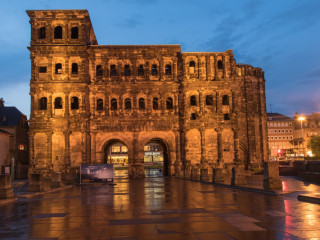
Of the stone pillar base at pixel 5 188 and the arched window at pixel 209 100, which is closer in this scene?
the stone pillar base at pixel 5 188

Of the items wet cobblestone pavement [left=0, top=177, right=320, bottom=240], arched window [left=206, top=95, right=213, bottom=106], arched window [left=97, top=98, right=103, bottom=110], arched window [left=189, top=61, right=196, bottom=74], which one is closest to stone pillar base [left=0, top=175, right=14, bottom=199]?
wet cobblestone pavement [left=0, top=177, right=320, bottom=240]

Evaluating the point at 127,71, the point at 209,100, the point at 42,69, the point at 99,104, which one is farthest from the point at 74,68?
the point at 209,100

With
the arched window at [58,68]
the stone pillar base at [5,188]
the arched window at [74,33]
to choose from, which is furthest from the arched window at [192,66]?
the stone pillar base at [5,188]

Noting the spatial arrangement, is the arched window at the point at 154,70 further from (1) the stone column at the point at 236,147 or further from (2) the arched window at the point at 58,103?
(1) the stone column at the point at 236,147

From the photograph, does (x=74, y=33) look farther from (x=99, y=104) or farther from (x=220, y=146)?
(x=220, y=146)

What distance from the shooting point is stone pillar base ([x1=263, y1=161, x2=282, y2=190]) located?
1742cm

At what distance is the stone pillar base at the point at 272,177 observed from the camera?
57.2ft

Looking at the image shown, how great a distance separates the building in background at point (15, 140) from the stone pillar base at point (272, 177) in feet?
122

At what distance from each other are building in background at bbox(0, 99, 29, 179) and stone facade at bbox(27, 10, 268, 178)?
713 centimetres

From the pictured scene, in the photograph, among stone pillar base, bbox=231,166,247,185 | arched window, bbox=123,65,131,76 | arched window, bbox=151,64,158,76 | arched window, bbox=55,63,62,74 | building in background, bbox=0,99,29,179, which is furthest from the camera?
building in background, bbox=0,99,29,179

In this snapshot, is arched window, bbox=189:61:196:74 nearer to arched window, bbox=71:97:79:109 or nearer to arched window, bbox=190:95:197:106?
arched window, bbox=190:95:197:106

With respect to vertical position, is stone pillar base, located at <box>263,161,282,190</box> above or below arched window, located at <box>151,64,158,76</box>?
below

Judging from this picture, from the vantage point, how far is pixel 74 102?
143 feet

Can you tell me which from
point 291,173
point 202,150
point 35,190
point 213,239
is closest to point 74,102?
point 202,150
